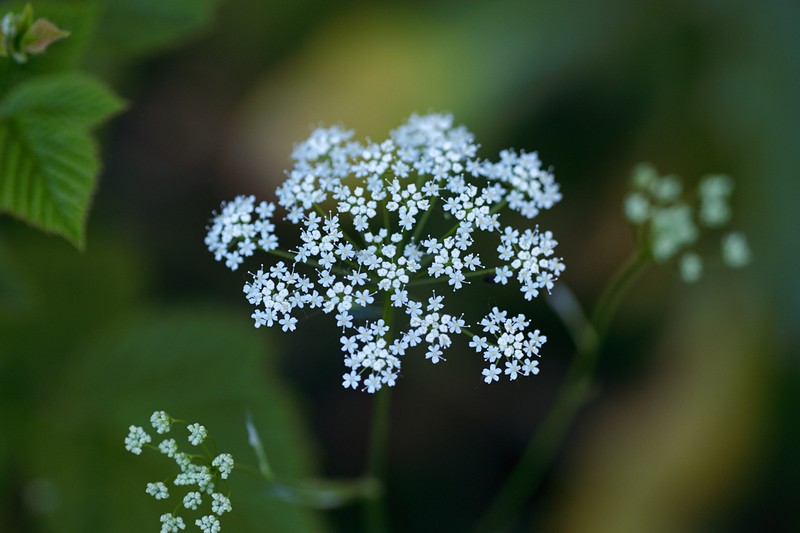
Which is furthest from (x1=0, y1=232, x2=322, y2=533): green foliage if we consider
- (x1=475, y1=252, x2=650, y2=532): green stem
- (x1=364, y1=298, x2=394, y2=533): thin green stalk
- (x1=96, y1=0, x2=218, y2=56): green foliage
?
(x1=475, y1=252, x2=650, y2=532): green stem

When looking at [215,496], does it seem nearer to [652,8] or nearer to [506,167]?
[506,167]

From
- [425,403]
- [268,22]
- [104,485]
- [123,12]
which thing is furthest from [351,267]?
[268,22]

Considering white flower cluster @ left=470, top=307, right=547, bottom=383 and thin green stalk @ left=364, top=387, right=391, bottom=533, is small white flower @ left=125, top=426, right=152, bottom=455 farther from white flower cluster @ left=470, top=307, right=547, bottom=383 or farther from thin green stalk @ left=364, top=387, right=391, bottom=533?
thin green stalk @ left=364, top=387, right=391, bottom=533

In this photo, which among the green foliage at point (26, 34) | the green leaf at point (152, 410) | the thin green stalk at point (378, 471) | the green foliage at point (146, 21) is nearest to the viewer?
the green foliage at point (26, 34)

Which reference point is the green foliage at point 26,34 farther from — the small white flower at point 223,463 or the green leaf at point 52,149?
the small white flower at point 223,463

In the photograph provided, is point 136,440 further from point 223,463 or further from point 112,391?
point 112,391

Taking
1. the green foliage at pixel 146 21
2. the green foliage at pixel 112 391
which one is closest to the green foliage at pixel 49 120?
the green foliage at pixel 146 21

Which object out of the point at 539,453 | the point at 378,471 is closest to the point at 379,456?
the point at 378,471
